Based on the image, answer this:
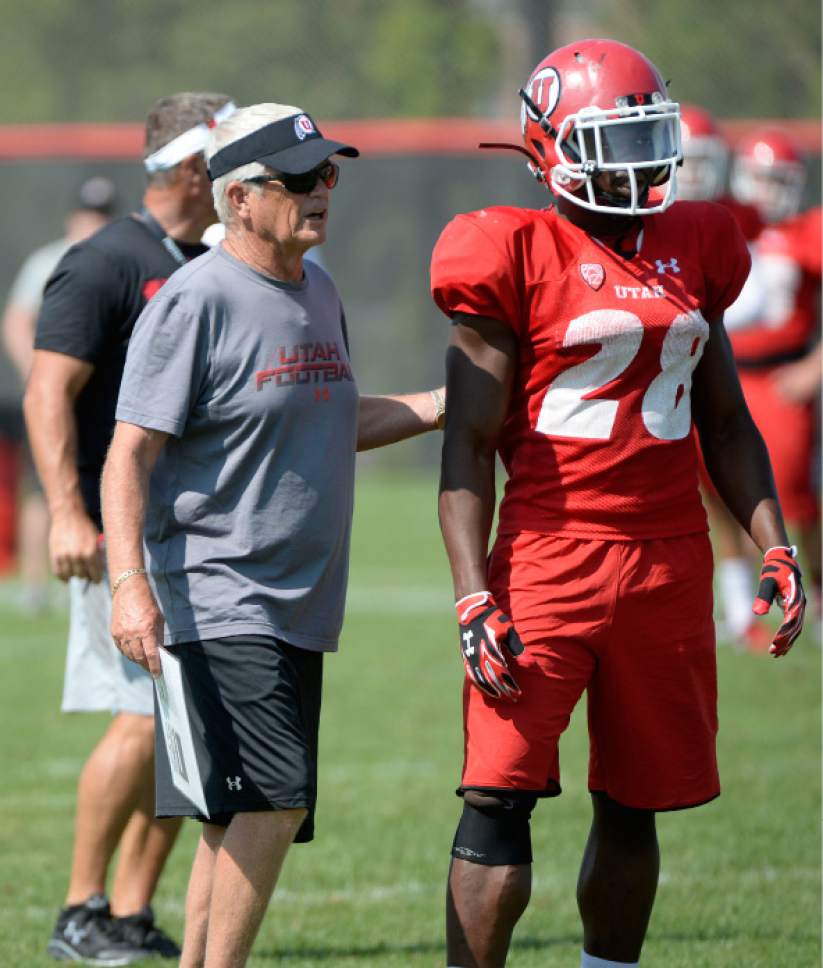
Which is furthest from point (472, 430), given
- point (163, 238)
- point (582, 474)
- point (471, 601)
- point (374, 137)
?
point (374, 137)

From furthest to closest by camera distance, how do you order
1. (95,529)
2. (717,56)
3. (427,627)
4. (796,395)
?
(717,56) → (427,627) → (796,395) → (95,529)

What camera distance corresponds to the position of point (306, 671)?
3646 mm

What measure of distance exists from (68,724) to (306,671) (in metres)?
3.92

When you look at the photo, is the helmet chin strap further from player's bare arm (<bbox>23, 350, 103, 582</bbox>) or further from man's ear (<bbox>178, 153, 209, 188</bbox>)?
player's bare arm (<bbox>23, 350, 103, 582</bbox>)

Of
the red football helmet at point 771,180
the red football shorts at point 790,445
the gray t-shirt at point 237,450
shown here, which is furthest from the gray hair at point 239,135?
the red football helmet at point 771,180

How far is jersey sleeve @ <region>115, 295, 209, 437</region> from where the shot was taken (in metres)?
3.45

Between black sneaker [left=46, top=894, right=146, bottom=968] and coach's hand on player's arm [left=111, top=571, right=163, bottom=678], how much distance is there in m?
1.34

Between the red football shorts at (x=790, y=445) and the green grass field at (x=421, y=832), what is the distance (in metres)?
0.72

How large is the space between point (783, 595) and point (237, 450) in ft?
3.84

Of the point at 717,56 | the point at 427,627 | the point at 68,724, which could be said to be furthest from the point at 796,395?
the point at 717,56

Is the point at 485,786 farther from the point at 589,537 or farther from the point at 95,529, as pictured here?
the point at 95,529

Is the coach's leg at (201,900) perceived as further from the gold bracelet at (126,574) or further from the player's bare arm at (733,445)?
the player's bare arm at (733,445)

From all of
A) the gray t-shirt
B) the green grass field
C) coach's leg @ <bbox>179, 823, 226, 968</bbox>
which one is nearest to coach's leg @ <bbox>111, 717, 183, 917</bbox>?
the green grass field

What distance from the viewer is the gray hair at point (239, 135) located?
3557 millimetres
